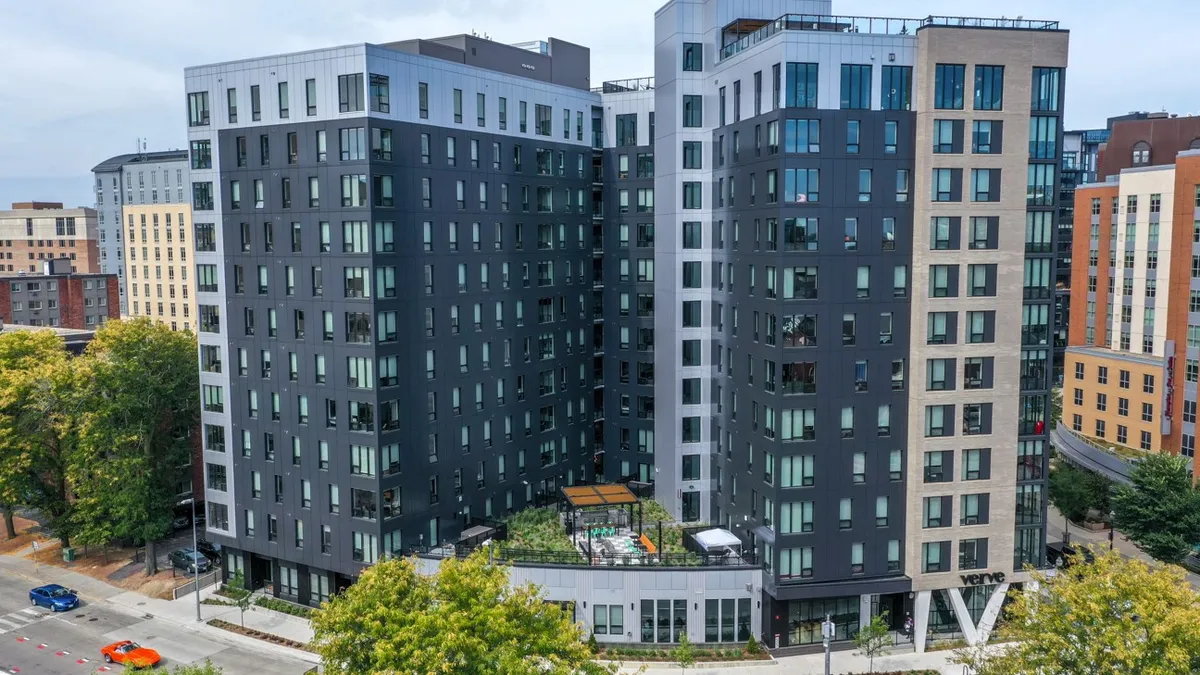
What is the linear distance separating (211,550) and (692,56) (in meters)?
54.3

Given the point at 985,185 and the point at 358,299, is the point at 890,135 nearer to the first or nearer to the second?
the point at 985,185

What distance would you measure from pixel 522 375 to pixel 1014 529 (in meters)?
36.2

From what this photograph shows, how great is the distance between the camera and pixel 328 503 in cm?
5906

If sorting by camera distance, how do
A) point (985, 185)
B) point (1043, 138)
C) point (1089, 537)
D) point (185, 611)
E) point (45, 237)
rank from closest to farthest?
point (985, 185) < point (1043, 138) < point (185, 611) < point (1089, 537) < point (45, 237)

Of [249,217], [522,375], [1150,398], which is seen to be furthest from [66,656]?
[1150,398]

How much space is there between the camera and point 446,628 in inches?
1359

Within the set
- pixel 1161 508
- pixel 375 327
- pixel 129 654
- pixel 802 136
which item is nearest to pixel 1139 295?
pixel 1161 508

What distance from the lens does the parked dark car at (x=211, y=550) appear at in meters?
71.0

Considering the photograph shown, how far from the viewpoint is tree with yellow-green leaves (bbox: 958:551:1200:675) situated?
115 ft

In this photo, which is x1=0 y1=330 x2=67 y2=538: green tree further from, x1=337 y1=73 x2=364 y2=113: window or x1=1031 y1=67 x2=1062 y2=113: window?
x1=1031 y1=67 x2=1062 y2=113: window

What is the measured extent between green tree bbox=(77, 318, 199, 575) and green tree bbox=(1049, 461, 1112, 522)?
71137 millimetres

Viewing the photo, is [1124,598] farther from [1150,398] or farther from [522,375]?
[1150,398]

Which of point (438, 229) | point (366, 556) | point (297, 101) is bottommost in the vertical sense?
point (366, 556)

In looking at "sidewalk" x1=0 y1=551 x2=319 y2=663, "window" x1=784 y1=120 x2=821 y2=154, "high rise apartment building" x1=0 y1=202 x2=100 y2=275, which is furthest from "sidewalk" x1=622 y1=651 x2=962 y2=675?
"high rise apartment building" x1=0 y1=202 x2=100 y2=275
